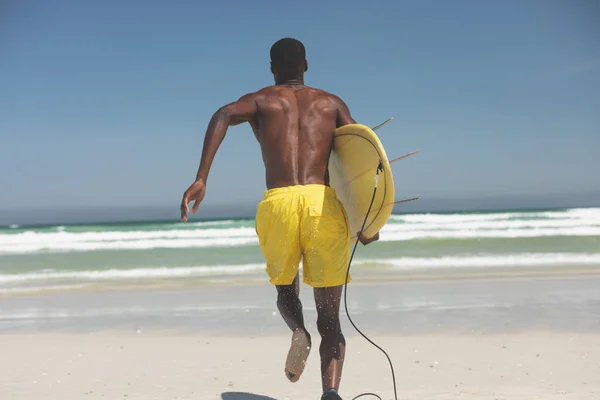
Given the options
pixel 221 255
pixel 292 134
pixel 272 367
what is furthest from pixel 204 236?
pixel 292 134

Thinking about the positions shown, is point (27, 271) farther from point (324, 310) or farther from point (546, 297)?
point (324, 310)

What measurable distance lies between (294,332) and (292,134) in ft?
3.13

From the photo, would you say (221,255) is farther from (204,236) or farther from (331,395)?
(331,395)

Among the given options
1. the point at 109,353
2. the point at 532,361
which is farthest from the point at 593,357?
the point at 109,353

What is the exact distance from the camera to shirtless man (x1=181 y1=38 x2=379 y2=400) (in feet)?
9.17

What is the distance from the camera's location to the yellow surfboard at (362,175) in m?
2.90

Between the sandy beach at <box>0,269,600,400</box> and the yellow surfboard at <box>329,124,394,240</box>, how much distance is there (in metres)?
1.29

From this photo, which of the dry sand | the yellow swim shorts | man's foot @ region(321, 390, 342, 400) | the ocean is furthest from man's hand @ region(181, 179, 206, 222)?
the ocean

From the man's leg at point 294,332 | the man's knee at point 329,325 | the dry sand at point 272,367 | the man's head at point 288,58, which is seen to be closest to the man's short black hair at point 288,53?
the man's head at point 288,58

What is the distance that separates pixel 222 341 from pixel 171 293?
3.27 meters

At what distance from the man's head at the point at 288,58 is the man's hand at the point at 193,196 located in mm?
785

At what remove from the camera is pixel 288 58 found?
119 inches

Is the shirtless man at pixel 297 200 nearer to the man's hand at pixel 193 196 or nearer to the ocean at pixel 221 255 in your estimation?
the man's hand at pixel 193 196

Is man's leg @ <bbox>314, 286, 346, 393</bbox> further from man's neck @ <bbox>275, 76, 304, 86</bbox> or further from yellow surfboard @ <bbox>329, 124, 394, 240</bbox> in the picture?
man's neck @ <bbox>275, 76, 304, 86</bbox>
